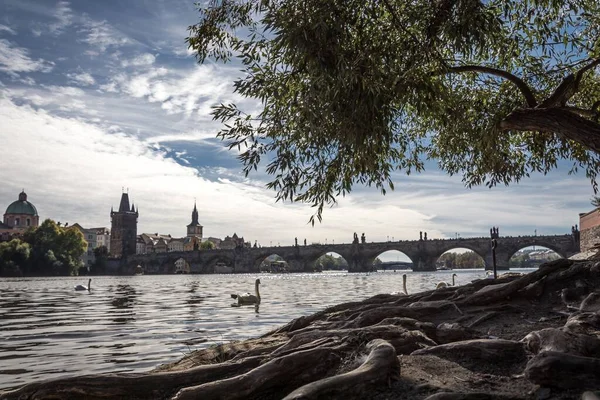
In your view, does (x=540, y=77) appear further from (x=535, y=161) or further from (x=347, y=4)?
(x=347, y=4)

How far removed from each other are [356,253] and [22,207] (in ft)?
404

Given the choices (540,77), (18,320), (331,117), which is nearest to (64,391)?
(331,117)

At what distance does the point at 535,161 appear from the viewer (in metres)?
13.3

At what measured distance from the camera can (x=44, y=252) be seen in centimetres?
11250

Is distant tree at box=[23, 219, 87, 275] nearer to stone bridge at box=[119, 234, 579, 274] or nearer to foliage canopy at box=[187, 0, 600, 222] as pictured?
stone bridge at box=[119, 234, 579, 274]

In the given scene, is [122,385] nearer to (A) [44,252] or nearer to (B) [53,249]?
(A) [44,252]

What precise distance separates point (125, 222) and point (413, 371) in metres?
203

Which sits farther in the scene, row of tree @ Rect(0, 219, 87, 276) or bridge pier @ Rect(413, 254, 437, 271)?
bridge pier @ Rect(413, 254, 437, 271)

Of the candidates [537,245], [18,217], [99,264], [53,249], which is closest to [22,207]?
[18,217]

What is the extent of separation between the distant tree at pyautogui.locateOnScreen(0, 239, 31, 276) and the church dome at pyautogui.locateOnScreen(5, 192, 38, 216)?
8519 cm

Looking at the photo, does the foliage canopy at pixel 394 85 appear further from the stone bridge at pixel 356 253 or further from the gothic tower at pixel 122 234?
the gothic tower at pixel 122 234

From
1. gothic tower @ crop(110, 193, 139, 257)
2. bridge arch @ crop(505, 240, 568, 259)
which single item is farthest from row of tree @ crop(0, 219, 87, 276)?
bridge arch @ crop(505, 240, 568, 259)

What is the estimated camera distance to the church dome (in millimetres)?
185500

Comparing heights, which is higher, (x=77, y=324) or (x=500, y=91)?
(x=500, y=91)
